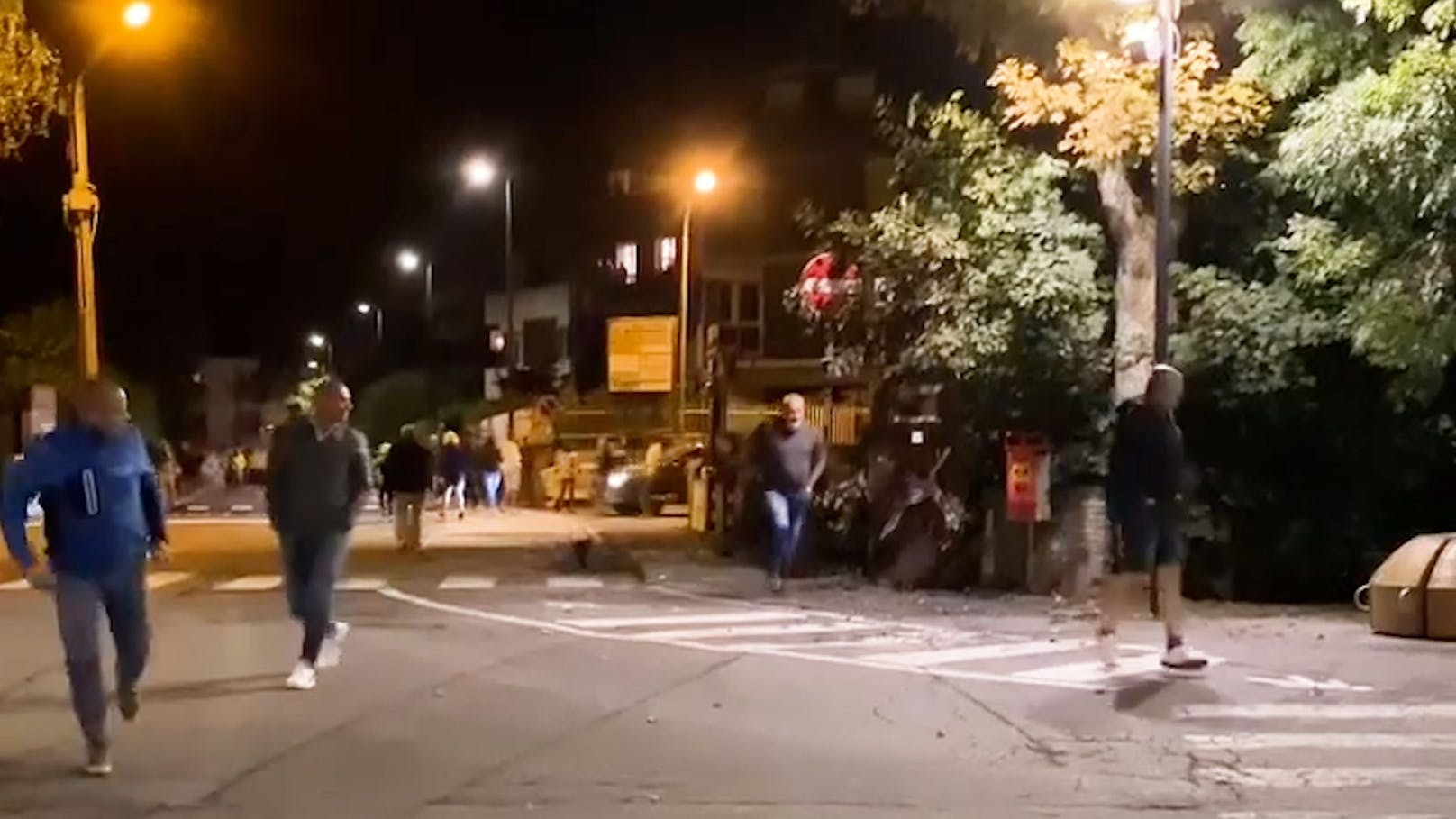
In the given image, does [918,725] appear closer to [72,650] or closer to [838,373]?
[72,650]

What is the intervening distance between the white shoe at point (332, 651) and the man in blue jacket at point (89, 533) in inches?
122

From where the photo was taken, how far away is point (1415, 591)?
47.8 ft

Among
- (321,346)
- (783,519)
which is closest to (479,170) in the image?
(783,519)

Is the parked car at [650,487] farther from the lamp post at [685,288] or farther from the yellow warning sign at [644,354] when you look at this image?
the yellow warning sign at [644,354]

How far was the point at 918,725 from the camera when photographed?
1109 centimetres

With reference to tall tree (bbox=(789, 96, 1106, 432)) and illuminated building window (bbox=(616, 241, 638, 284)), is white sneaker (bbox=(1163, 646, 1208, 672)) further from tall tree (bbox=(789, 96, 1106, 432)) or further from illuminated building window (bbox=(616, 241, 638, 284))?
illuminated building window (bbox=(616, 241, 638, 284))

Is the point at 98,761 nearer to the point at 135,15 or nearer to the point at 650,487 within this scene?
the point at 135,15

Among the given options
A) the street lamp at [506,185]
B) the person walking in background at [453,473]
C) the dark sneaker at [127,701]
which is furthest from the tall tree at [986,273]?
the street lamp at [506,185]

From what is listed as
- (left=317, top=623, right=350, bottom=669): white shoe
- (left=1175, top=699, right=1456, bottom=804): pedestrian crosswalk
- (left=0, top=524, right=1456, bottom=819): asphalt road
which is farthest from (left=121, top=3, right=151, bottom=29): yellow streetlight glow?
(left=1175, top=699, right=1456, bottom=804): pedestrian crosswalk

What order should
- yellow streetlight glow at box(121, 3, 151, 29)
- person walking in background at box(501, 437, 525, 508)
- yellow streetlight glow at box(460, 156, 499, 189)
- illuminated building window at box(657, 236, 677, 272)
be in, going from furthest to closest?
1. illuminated building window at box(657, 236, 677, 272)
2. yellow streetlight glow at box(460, 156, 499, 189)
3. person walking in background at box(501, 437, 525, 508)
4. yellow streetlight glow at box(121, 3, 151, 29)

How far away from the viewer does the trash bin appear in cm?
1441

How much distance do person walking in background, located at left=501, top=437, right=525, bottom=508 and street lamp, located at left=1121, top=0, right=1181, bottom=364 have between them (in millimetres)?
25627

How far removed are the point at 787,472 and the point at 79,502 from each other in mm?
9390

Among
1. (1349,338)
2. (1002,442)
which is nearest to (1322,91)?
(1349,338)
